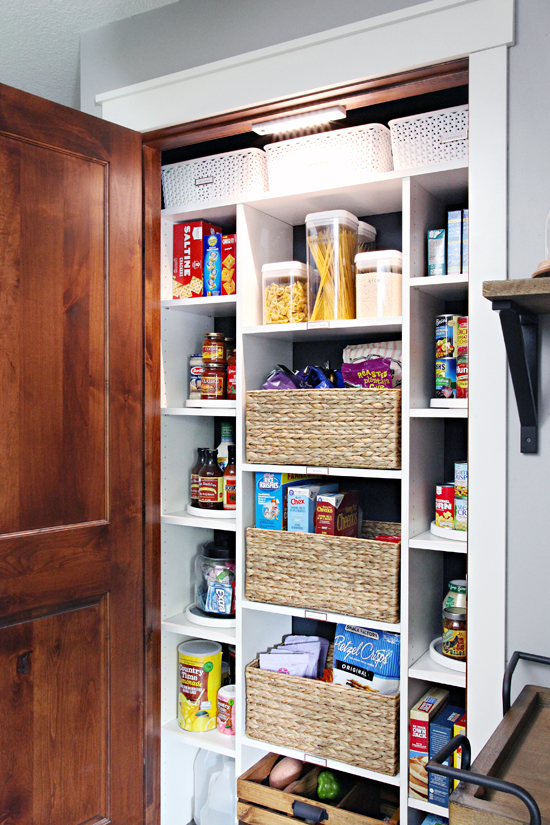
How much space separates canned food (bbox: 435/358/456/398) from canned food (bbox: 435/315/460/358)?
0.02m

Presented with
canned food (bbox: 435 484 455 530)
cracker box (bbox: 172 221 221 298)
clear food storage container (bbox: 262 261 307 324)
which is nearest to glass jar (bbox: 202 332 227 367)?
cracker box (bbox: 172 221 221 298)

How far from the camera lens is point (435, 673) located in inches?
65.9

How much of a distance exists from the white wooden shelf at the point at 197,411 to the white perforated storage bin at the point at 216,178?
63 cm

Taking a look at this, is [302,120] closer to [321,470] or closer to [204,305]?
[204,305]

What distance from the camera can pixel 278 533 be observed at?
1.92 metres

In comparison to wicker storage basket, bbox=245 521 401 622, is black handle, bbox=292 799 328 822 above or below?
below

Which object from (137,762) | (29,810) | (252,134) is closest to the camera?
(29,810)

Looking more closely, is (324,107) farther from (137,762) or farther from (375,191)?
(137,762)

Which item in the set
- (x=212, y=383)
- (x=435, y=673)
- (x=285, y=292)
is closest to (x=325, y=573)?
(x=435, y=673)

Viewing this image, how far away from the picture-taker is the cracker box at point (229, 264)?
6.81 feet

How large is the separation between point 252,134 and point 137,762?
2.02 m

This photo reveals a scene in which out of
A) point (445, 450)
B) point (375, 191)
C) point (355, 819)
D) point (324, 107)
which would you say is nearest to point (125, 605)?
point (355, 819)

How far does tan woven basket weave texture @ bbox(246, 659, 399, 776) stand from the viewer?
174cm

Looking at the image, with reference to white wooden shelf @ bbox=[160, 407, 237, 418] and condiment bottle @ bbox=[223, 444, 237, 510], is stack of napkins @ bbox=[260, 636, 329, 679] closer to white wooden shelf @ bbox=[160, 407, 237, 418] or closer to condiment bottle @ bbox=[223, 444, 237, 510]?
condiment bottle @ bbox=[223, 444, 237, 510]
